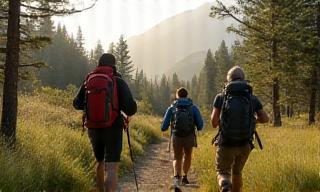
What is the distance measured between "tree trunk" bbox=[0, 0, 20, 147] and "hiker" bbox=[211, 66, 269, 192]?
4122mm

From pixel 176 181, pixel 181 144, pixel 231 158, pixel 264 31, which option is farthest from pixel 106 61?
pixel 264 31

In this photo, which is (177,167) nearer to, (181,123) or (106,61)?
(181,123)

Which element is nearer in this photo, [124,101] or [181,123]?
[124,101]

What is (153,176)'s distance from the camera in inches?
498

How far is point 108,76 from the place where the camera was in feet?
21.1

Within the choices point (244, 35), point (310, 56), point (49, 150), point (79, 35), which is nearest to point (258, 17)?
point (244, 35)

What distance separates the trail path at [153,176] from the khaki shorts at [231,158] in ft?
10.9

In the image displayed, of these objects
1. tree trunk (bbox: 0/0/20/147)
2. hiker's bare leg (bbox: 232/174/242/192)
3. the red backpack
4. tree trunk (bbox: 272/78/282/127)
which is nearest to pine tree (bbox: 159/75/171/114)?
tree trunk (bbox: 272/78/282/127)

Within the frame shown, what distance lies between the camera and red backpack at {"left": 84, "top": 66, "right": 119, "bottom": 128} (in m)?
6.25

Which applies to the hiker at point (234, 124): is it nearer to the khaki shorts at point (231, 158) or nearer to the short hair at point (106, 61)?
the khaki shorts at point (231, 158)

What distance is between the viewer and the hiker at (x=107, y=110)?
20.5 feet

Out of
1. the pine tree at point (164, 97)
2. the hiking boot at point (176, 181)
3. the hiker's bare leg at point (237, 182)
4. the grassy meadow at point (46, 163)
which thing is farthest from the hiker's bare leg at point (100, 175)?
the pine tree at point (164, 97)

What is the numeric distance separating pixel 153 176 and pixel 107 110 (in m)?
6.78

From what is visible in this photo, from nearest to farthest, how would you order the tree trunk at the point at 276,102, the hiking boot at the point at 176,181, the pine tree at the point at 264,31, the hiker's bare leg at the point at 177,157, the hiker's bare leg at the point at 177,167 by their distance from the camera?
the hiking boot at the point at 176,181 < the hiker's bare leg at the point at 177,167 < the hiker's bare leg at the point at 177,157 < the pine tree at the point at 264,31 < the tree trunk at the point at 276,102
